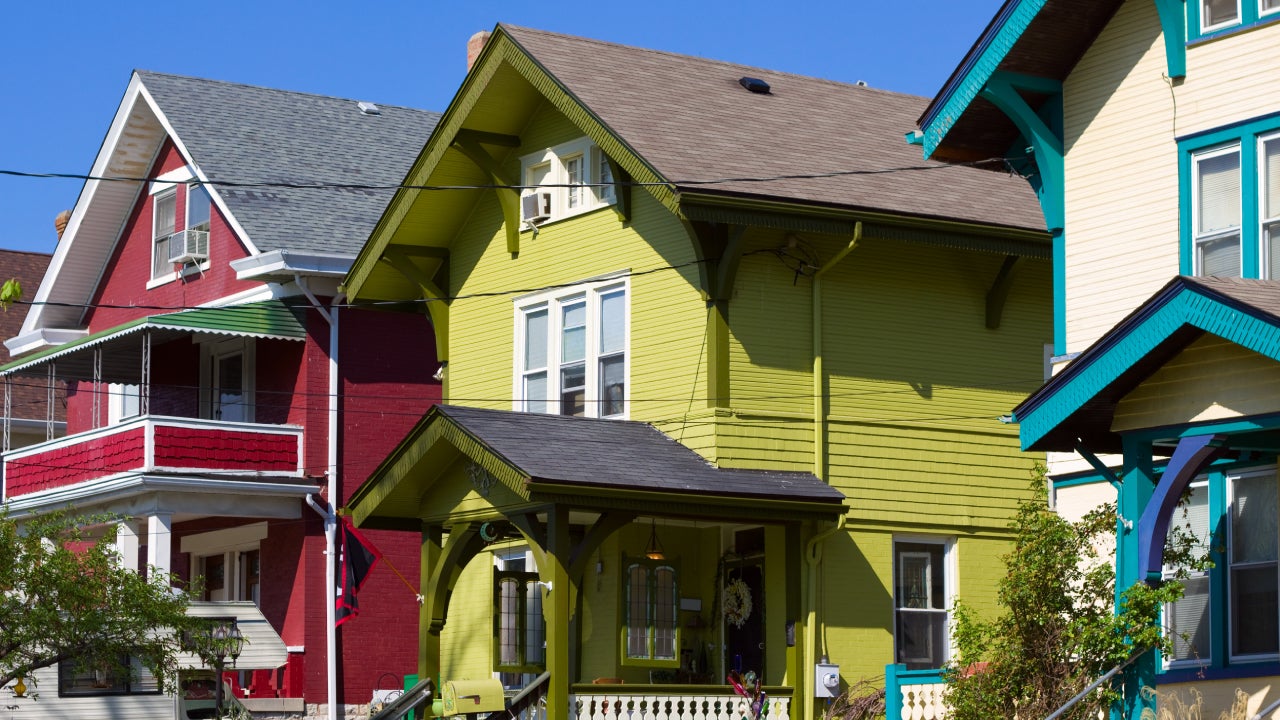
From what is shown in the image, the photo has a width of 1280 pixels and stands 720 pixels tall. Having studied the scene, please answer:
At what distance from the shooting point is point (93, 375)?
105ft

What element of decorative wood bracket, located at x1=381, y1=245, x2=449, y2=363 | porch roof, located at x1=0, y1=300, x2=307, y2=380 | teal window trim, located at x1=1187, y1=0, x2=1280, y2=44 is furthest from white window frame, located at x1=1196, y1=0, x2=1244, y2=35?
porch roof, located at x1=0, y1=300, x2=307, y2=380

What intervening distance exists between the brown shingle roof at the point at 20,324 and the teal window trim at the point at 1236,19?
26457 millimetres

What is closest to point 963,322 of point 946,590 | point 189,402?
point 946,590

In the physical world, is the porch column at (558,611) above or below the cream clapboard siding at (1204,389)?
below

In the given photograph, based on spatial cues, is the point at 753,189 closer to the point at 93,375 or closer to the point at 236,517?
the point at 236,517

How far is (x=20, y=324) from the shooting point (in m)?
41.5

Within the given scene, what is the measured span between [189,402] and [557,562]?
568 inches

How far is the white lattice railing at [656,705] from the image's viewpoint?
19608 millimetres

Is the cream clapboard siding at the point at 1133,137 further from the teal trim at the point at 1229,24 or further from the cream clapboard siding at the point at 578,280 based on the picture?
the cream clapboard siding at the point at 578,280

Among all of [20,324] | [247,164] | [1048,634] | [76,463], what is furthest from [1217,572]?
[20,324]

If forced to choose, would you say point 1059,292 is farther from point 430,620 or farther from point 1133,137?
point 430,620

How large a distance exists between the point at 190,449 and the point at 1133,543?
17286 mm

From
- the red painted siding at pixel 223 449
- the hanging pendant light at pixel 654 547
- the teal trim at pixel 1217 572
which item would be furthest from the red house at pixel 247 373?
the teal trim at pixel 1217 572

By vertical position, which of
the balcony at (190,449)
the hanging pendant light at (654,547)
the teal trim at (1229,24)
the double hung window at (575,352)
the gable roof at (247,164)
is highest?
the gable roof at (247,164)
